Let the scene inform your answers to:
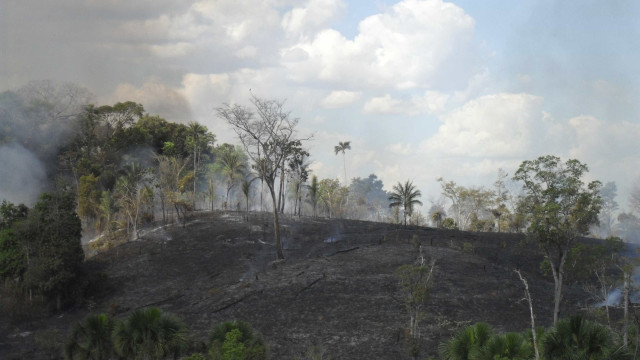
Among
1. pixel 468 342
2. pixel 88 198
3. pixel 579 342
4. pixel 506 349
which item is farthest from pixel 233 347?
pixel 88 198

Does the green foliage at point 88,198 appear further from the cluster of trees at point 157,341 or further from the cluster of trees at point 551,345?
the cluster of trees at point 551,345

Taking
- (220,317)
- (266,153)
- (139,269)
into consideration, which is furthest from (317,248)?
(220,317)

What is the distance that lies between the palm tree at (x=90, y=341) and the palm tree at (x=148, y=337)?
5.56 ft

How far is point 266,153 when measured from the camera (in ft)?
206

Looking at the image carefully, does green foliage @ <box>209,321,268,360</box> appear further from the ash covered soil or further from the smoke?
the smoke

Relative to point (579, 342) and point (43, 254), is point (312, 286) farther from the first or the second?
point (579, 342)

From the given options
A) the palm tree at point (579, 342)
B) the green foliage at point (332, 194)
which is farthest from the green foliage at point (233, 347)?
the green foliage at point (332, 194)

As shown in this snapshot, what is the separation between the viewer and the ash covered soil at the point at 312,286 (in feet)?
128

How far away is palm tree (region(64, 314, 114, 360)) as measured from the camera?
91.4ft

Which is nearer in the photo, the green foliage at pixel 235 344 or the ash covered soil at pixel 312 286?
the green foliage at pixel 235 344

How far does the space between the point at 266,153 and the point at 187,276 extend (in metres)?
15.6

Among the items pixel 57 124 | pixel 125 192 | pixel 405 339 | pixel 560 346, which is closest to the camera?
pixel 560 346

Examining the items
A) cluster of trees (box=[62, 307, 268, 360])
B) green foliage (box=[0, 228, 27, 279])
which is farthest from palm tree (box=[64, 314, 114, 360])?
green foliage (box=[0, 228, 27, 279])

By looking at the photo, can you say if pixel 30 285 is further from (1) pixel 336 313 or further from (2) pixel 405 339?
(2) pixel 405 339
